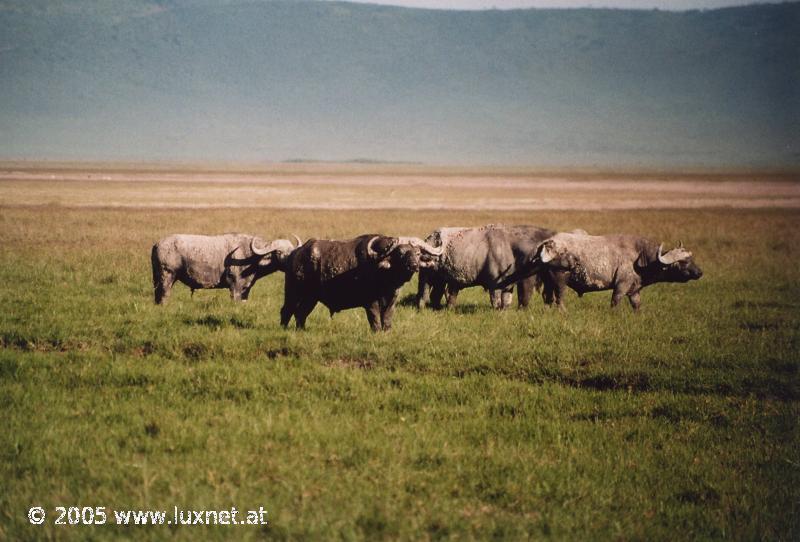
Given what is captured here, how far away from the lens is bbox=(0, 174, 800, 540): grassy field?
271 inches

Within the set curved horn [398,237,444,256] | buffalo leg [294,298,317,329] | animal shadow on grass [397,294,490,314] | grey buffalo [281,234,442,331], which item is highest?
curved horn [398,237,444,256]

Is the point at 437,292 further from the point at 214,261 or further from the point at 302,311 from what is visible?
the point at 214,261

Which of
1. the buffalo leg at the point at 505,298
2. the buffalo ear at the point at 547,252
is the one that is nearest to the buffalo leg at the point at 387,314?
the buffalo leg at the point at 505,298

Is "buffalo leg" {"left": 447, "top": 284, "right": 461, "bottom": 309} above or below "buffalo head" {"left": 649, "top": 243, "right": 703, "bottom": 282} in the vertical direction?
below

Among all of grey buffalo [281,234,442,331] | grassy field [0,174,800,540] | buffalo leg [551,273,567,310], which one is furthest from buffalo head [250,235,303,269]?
buffalo leg [551,273,567,310]

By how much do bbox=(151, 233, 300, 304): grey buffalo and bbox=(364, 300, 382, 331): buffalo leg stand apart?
4274 mm

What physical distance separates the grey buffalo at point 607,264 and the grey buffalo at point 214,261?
530 centimetres

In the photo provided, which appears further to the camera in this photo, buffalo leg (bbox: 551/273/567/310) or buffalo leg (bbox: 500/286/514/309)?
buffalo leg (bbox: 500/286/514/309)

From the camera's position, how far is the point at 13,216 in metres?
37.2

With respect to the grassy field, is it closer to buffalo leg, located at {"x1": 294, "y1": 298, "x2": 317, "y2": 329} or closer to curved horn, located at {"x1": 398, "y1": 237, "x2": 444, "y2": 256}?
buffalo leg, located at {"x1": 294, "y1": 298, "x2": 317, "y2": 329}

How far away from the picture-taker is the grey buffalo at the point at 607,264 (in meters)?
15.9

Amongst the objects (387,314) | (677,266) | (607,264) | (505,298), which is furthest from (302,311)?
(677,266)

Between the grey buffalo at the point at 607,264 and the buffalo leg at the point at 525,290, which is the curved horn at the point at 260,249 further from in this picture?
the grey buffalo at the point at 607,264

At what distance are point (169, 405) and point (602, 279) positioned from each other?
375 inches
